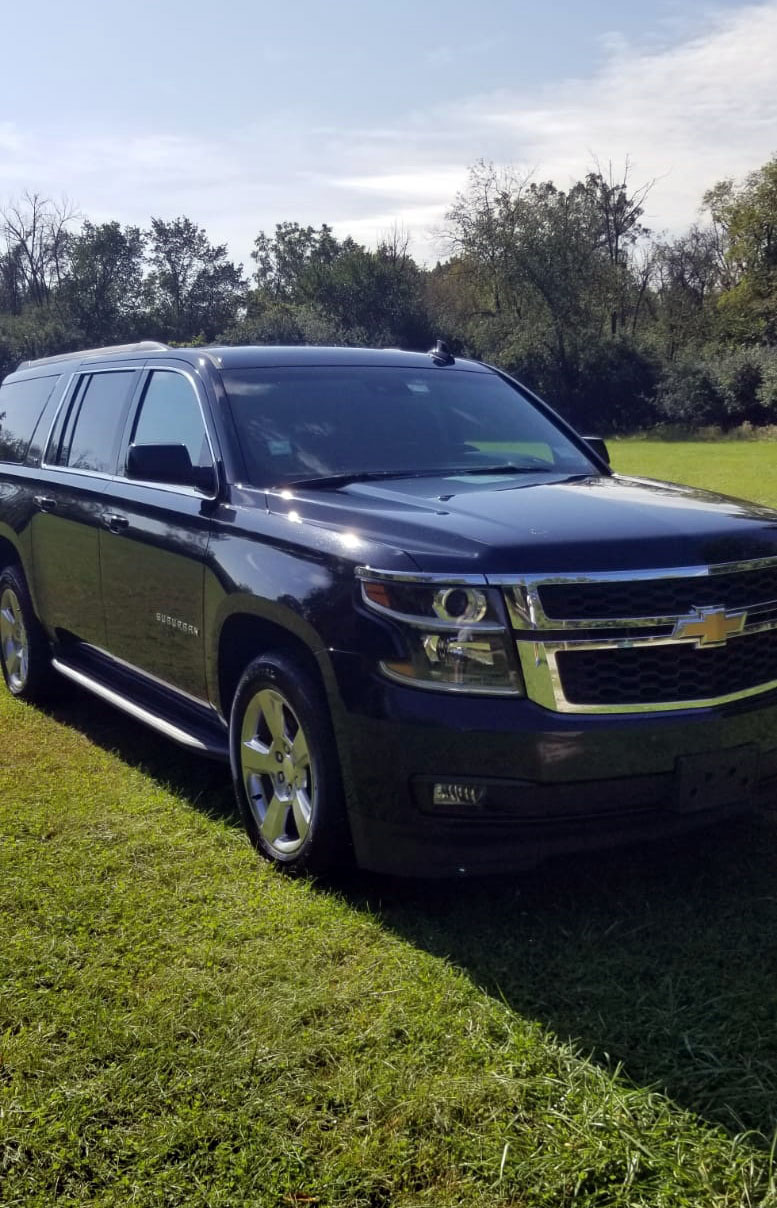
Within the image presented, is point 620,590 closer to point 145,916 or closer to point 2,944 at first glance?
point 145,916

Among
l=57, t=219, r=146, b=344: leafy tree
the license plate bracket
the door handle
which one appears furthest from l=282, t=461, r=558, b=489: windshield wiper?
l=57, t=219, r=146, b=344: leafy tree

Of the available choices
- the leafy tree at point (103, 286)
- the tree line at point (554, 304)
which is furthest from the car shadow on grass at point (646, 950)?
the leafy tree at point (103, 286)

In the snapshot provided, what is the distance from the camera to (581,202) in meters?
63.1

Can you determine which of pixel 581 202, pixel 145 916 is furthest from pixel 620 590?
pixel 581 202

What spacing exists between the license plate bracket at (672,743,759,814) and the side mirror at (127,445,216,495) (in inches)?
83.3

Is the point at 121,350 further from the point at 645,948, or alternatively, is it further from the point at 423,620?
the point at 645,948

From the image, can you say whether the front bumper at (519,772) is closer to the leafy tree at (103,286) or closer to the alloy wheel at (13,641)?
the alloy wheel at (13,641)

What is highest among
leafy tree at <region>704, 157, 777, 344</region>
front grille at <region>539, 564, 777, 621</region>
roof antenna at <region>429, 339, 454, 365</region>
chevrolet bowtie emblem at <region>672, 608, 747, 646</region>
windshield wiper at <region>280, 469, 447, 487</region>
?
leafy tree at <region>704, 157, 777, 344</region>

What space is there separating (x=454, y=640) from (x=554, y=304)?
195 ft

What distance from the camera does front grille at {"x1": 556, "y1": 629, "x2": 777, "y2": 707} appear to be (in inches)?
132

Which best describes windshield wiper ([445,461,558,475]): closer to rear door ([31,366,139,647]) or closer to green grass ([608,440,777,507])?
rear door ([31,366,139,647])

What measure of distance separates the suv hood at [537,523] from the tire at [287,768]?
568mm

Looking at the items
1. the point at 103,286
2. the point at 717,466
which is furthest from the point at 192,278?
the point at 717,466

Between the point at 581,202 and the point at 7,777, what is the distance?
6331 cm
